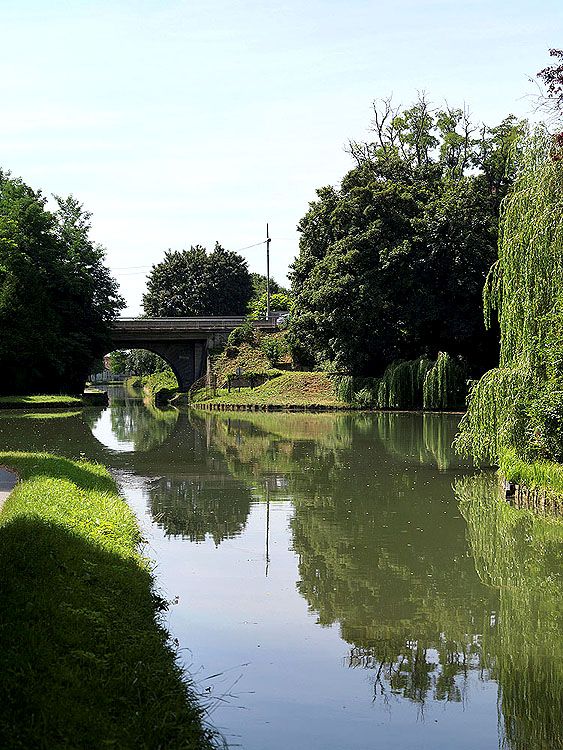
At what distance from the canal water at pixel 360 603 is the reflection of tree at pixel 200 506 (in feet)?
0.18

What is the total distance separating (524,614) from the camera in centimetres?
941

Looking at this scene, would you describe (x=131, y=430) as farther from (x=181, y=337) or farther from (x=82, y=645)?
(x=82, y=645)

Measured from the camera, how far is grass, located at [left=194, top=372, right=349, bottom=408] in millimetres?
50750

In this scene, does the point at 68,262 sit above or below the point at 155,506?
above

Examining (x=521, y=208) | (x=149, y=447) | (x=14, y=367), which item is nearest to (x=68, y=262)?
(x=14, y=367)

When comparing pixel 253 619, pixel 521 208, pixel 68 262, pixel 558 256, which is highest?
pixel 68 262

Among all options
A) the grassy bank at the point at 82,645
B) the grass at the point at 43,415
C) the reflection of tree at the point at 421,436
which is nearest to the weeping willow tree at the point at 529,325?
the reflection of tree at the point at 421,436

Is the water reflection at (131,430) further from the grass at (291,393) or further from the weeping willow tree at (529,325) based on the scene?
the weeping willow tree at (529,325)

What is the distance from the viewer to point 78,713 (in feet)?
17.8

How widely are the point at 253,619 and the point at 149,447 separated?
1949cm

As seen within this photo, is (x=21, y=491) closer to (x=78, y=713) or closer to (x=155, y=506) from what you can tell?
(x=155, y=506)

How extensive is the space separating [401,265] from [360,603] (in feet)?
120

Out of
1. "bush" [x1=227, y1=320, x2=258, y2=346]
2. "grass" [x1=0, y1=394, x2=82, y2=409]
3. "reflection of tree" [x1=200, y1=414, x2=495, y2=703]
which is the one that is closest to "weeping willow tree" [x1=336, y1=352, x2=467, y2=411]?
"grass" [x1=0, y1=394, x2=82, y2=409]

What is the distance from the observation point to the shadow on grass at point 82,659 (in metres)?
5.30
